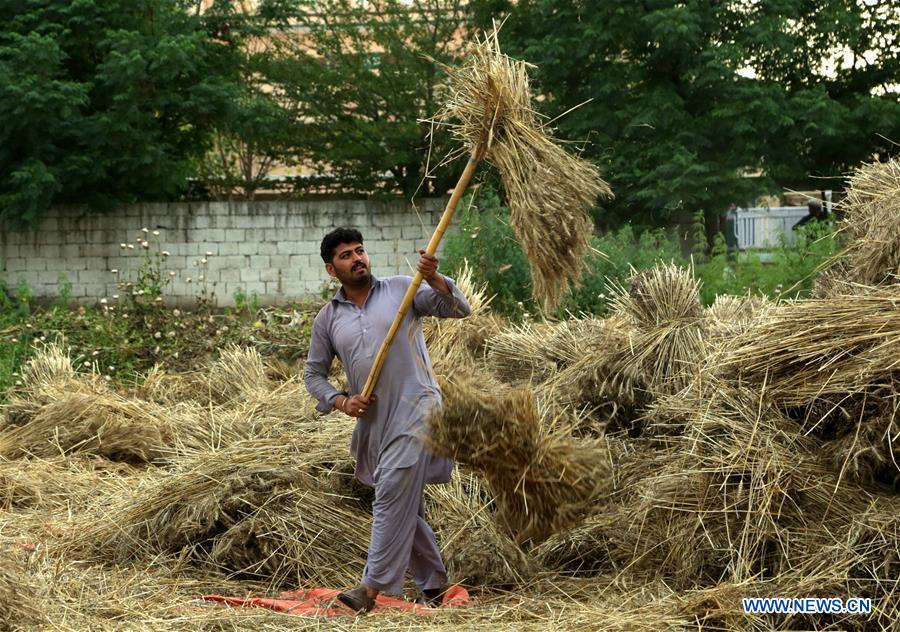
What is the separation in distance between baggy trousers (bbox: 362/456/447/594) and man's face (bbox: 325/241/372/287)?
0.82 meters

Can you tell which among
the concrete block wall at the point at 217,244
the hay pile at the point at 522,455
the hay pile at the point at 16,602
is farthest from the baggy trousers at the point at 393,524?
the concrete block wall at the point at 217,244

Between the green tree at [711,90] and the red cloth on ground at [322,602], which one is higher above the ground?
the green tree at [711,90]

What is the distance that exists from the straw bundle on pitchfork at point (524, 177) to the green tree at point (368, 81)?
10.2 m

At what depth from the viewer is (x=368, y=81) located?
15.4 meters

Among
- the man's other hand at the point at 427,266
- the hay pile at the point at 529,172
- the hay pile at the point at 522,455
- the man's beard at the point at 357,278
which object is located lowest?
the hay pile at the point at 522,455

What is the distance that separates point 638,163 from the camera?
1457 cm

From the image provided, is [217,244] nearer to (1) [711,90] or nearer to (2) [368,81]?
(2) [368,81]

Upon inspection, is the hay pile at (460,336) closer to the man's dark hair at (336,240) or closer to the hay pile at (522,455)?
the man's dark hair at (336,240)

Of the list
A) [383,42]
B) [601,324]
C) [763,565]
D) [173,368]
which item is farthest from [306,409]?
[383,42]

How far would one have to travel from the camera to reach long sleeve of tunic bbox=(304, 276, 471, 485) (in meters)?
5.10

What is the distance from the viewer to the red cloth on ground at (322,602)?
16.3 feet

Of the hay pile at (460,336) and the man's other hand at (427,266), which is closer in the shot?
the man's other hand at (427,266)

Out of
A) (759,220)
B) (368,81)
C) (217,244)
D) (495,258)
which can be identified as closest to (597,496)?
(495,258)

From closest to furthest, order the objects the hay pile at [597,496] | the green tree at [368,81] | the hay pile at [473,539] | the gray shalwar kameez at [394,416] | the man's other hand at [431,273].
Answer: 1. the hay pile at [597,496]
2. the man's other hand at [431,273]
3. the gray shalwar kameez at [394,416]
4. the hay pile at [473,539]
5. the green tree at [368,81]
